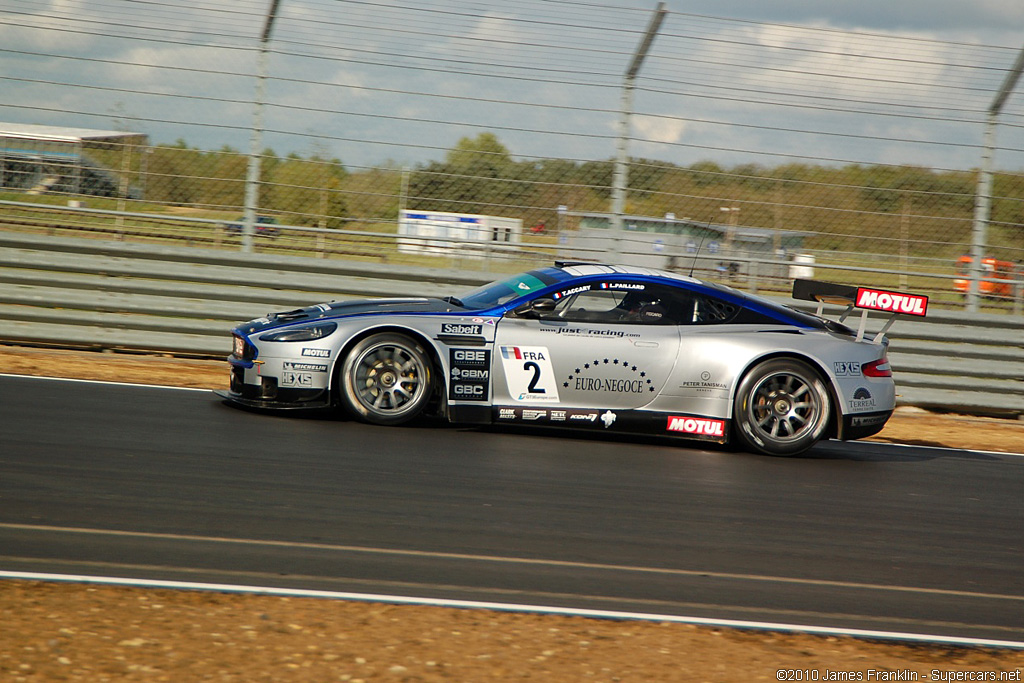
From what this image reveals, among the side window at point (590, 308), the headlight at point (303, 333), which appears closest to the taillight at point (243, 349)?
the headlight at point (303, 333)

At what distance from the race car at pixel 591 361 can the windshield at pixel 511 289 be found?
0.07ft

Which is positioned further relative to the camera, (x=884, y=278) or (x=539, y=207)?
(x=884, y=278)

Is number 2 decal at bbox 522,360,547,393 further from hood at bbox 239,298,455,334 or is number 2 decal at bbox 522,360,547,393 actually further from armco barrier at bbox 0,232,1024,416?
armco barrier at bbox 0,232,1024,416

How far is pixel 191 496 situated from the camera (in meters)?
5.03

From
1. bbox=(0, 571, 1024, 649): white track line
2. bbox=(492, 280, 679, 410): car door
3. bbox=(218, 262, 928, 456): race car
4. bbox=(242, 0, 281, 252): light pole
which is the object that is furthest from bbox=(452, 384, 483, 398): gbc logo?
bbox=(242, 0, 281, 252): light pole

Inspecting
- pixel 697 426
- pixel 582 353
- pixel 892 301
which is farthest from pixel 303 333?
pixel 892 301

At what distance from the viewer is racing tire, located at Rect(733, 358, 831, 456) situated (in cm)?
740

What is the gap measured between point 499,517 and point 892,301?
415cm

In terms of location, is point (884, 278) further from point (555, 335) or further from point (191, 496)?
point (191, 496)

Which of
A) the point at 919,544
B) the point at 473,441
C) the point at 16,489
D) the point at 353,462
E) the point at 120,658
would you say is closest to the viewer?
the point at 120,658

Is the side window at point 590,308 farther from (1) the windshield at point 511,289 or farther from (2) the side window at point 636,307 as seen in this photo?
(1) the windshield at point 511,289

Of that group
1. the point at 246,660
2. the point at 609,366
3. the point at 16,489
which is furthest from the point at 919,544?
the point at 16,489

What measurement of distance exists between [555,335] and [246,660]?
4270mm

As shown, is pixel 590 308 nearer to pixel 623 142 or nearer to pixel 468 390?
pixel 468 390
